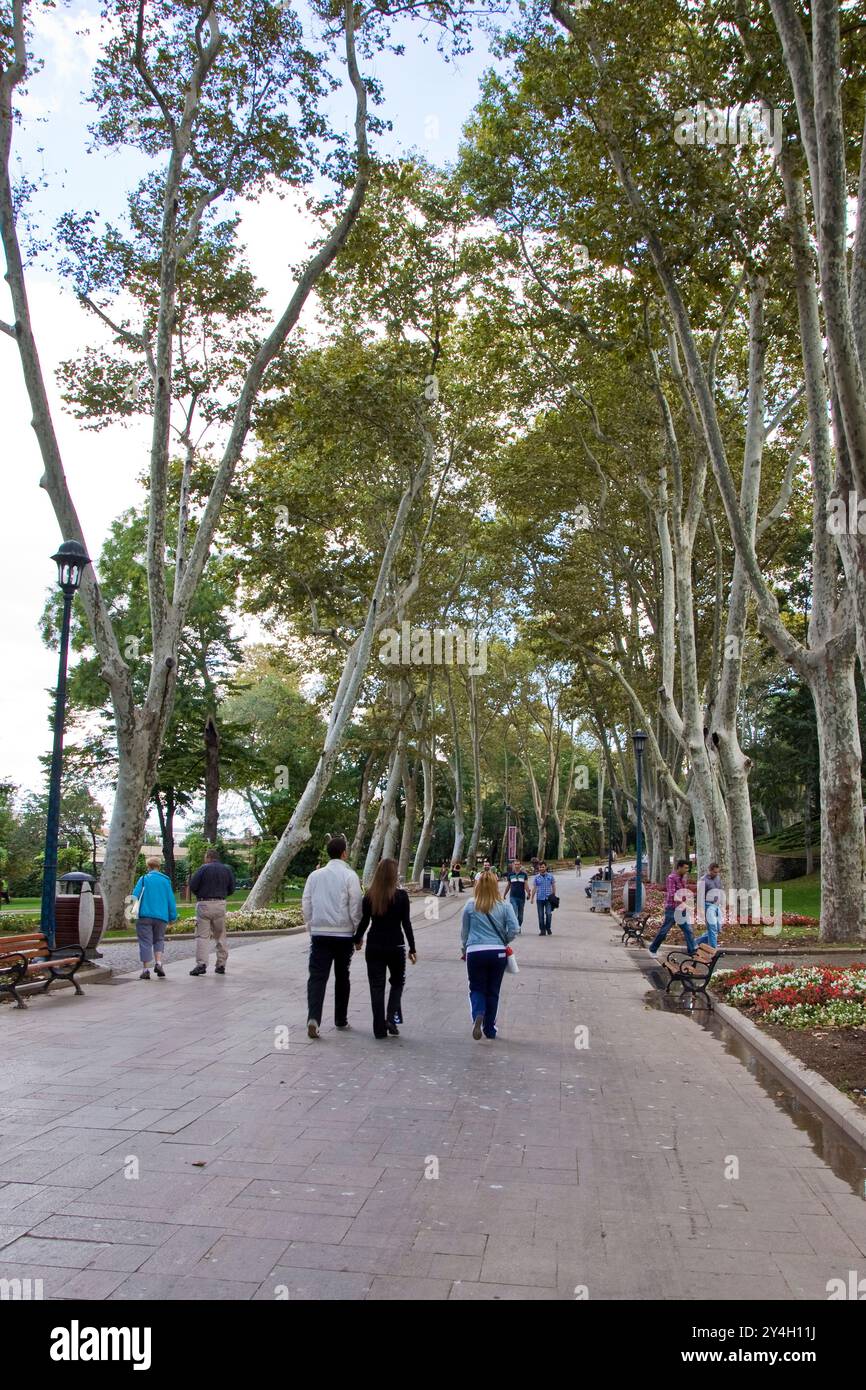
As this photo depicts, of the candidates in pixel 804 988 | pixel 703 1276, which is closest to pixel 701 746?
pixel 804 988

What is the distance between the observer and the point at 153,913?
12.5 metres

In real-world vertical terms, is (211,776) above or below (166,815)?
above

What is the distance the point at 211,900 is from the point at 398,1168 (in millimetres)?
7764

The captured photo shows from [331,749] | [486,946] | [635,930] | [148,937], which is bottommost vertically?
[635,930]

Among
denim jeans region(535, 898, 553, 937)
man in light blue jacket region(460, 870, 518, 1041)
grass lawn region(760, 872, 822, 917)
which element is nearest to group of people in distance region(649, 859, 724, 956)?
Result: denim jeans region(535, 898, 553, 937)

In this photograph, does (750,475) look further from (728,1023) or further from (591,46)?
(728,1023)

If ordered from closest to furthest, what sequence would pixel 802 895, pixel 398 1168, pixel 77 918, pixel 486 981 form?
pixel 398 1168, pixel 486 981, pixel 77 918, pixel 802 895

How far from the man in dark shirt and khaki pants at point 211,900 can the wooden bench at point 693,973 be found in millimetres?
5591

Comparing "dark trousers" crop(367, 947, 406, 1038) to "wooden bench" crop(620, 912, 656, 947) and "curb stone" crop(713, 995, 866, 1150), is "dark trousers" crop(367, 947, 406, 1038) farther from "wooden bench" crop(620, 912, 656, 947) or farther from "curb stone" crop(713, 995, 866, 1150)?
"wooden bench" crop(620, 912, 656, 947)

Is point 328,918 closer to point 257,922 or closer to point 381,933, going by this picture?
point 381,933

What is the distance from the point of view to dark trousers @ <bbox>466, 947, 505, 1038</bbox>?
29.2 feet

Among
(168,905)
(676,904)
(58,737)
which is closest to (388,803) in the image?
(676,904)

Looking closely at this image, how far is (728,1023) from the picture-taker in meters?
10.7
